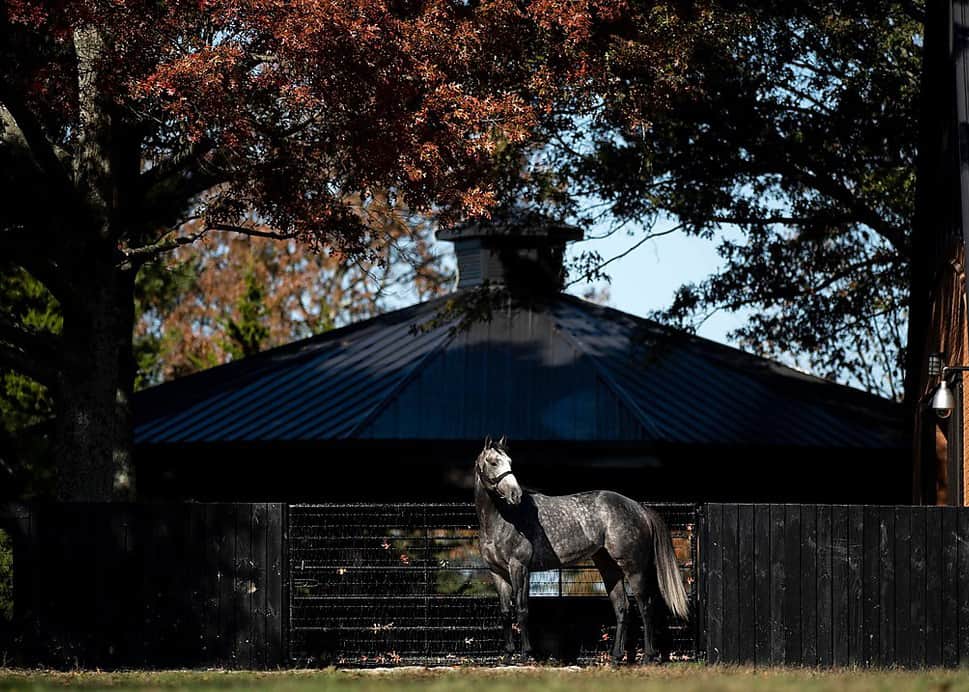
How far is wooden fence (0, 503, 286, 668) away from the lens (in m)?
13.8

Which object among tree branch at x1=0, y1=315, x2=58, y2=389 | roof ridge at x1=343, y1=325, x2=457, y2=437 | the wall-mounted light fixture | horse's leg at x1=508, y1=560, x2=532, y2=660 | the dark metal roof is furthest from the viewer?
the dark metal roof

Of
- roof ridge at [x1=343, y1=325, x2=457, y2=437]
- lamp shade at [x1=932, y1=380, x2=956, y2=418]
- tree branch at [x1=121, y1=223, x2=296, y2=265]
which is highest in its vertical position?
tree branch at [x1=121, y1=223, x2=296, y2=265]

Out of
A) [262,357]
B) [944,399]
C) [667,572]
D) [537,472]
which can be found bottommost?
[667,572]

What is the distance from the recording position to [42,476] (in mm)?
25438

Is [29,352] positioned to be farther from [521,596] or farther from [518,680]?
[518,680]

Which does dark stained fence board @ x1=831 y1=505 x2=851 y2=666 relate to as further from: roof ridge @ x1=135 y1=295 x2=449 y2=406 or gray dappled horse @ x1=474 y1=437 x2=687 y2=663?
roof ridge @ x1=135 y1=295 x2=449 y2=406

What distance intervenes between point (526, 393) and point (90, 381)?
7.27 meters

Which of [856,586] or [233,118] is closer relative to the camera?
[856,586]

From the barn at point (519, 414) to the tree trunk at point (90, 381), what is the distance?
4.37 m

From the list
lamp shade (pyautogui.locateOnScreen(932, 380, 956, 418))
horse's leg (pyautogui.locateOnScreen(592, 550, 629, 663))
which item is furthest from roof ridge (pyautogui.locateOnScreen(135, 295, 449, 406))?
horse's leg (pyautogui.locateOnScreen(592, 550, 629, 663))

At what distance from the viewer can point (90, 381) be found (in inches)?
662

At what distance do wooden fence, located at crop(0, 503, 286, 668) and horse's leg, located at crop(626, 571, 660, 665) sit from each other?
3307 mm

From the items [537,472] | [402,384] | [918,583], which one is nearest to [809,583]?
[918,583]

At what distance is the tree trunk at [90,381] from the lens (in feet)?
54.9
